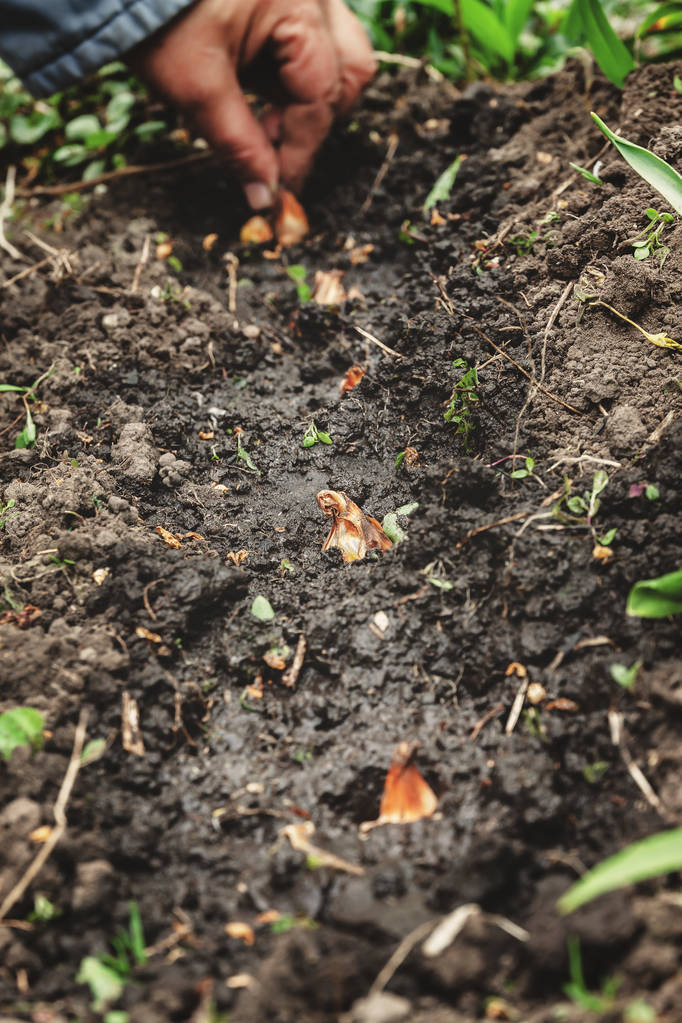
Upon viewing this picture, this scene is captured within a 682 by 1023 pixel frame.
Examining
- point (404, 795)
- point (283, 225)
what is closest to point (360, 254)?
point (283, 225)

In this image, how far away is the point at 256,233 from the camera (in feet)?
7.51

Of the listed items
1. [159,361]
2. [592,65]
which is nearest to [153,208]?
[159,361]

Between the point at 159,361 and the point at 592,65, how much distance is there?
5.33ft

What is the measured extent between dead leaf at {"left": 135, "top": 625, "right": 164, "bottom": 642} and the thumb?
1490 millimetres

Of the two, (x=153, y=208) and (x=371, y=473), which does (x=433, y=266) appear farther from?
(x=153, y=208)

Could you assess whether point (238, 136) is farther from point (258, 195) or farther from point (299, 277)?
point (299, 277)

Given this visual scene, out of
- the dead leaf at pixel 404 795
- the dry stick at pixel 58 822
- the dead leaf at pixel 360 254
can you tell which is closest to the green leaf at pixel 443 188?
the dead leaf at pixel 360 254

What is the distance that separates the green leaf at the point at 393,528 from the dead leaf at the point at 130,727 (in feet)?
2.14

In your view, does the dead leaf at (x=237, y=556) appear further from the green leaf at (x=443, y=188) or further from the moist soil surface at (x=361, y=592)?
the green leaf at (x=443, y=188)

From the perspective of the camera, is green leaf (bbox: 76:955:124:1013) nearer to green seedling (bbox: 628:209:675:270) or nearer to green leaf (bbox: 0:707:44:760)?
green leaf (bbox: 0:707:44:760)

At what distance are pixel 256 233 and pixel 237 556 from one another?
1208 millimetres

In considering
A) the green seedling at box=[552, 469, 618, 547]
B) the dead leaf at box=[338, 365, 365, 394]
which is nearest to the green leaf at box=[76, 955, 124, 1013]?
the green seedling at box=[552, 469, 618, 547]

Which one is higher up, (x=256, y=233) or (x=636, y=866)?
(x=256, y=233)

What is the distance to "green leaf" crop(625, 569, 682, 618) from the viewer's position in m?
1.19
